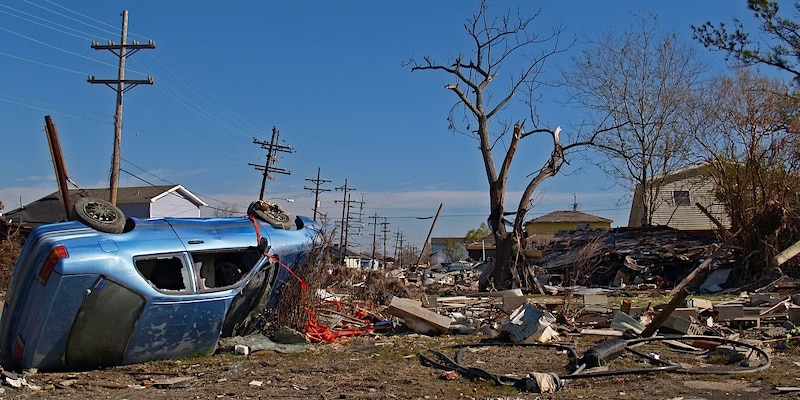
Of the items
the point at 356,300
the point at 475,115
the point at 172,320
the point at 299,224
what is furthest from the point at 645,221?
the point at 172,320

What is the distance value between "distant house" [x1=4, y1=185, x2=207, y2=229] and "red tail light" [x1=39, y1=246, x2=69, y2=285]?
41.3 meters

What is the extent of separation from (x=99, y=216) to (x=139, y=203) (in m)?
47.0

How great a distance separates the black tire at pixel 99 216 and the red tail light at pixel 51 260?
58 cm

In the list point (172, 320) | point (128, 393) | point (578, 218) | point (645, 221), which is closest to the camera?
point (128, 393)

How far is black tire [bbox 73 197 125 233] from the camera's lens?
786cm

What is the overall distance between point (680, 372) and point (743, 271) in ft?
44.6

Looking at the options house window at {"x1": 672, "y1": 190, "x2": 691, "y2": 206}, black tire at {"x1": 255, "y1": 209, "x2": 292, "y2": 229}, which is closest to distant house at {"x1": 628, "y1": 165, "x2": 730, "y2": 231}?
house window at {"x1": 672, "y1": 190, "x2": 691, "y2": 206}

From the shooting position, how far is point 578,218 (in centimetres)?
6800

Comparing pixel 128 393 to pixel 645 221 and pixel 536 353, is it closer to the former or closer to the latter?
pixel 536 353

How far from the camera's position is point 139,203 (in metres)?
52.7

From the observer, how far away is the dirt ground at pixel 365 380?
21.9 feet

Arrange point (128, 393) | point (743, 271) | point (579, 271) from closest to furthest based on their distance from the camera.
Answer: point (128, 393) < point (743, 271) < point (579, 271)

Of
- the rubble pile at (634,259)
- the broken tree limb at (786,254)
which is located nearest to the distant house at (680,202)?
the rubble pile at (634,259)

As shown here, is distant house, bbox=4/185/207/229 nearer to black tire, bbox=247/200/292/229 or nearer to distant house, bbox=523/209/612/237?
distant house, bbox=523/209/612/237
